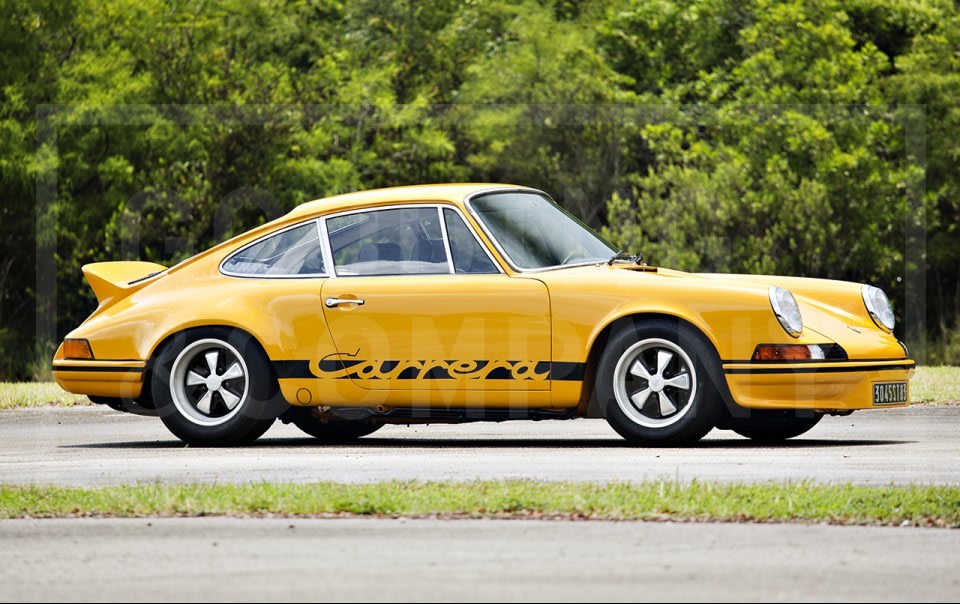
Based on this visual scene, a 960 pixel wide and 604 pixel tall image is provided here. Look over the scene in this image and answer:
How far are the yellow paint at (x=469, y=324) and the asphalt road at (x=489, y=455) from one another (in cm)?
40

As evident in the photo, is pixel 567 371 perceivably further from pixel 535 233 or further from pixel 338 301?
pixel 338 301

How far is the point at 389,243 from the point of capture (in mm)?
10969

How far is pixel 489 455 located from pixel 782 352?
73.9 inches

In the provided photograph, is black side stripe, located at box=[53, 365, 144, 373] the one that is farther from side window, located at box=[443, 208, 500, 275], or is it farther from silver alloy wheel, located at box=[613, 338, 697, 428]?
silver alloy wheel, located at box=[613, 338, 697, 428]

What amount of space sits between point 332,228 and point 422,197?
2.22 feet

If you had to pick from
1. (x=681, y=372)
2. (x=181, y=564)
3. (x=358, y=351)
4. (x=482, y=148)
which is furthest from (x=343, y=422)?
(x=482, y=148)

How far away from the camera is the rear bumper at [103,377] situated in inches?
444

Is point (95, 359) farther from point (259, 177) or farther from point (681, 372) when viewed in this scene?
point (259, 177)

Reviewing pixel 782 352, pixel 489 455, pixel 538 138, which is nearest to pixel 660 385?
pixel 782 352

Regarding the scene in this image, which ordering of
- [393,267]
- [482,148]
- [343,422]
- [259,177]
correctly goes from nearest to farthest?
[393,267] < [343,422] < [259,177] < [482,148]

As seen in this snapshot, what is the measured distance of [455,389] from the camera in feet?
34.6

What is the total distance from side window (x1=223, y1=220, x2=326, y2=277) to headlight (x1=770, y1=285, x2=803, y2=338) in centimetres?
296

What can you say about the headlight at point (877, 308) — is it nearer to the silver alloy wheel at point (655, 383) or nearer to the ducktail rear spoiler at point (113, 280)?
the silver alloy wheel at point (655, 383)

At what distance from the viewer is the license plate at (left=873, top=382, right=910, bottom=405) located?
33.5 feet
